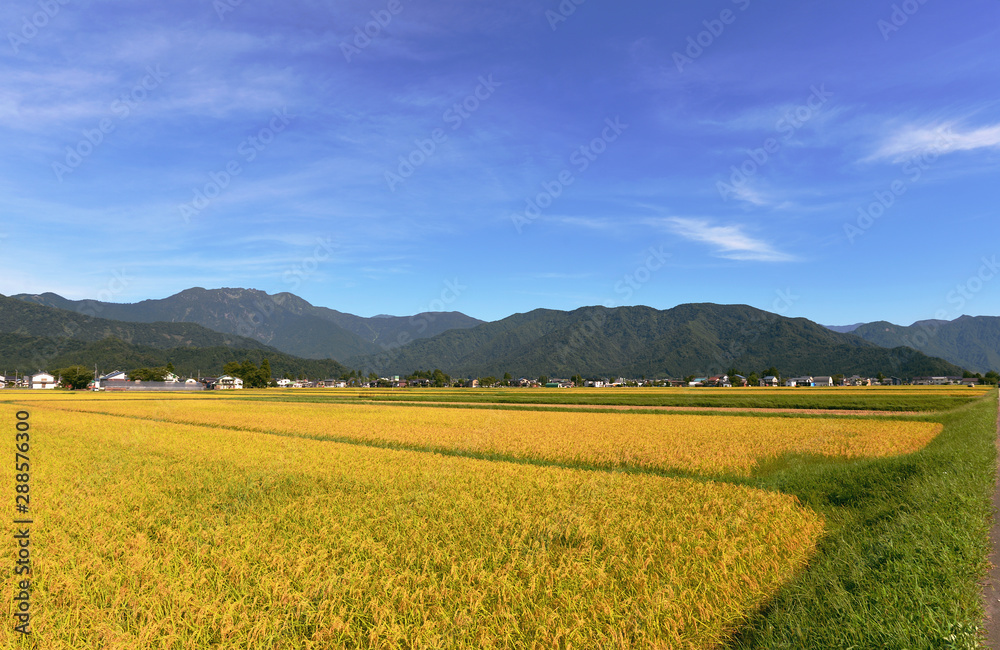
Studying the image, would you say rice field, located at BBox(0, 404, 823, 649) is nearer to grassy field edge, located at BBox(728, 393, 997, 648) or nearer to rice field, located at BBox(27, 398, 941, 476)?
grassy field edge, located at BBox(728, 393, 997, 648)

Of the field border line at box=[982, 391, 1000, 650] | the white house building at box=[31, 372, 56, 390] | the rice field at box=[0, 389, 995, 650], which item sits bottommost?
the white house building at box=[31, 372, 56, 390]

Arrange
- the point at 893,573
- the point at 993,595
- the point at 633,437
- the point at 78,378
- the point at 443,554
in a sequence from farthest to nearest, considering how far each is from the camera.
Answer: the point at 78,378 < the point at 633,437 < the point at 443,554 < the point at 893,573 < the point at 993,595

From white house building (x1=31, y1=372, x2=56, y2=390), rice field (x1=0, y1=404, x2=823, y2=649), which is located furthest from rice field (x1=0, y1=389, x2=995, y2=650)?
white house building (x1=31, y1=372, x2=56, y2=390)

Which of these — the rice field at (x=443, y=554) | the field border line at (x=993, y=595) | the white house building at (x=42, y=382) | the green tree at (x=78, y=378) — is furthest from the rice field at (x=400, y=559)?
the white house building at (x=42, y=382)

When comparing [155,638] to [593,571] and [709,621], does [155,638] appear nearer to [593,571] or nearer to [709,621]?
[593,571]

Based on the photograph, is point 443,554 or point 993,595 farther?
point 443,554

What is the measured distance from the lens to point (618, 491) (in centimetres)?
1291

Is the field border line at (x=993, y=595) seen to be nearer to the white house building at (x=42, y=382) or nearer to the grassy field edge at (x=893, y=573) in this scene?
the grassy field edge at (x=893, y=573)

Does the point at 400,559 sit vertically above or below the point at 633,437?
above

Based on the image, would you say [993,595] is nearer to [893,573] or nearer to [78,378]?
[893,573]

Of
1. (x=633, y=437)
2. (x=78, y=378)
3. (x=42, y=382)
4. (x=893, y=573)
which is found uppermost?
(x=78, y=378)

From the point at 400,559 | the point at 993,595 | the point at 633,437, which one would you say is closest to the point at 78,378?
the point at 633,437

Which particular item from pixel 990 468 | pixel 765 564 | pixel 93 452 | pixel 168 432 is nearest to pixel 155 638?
pixel 765 564

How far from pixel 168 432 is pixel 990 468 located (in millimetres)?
35180
